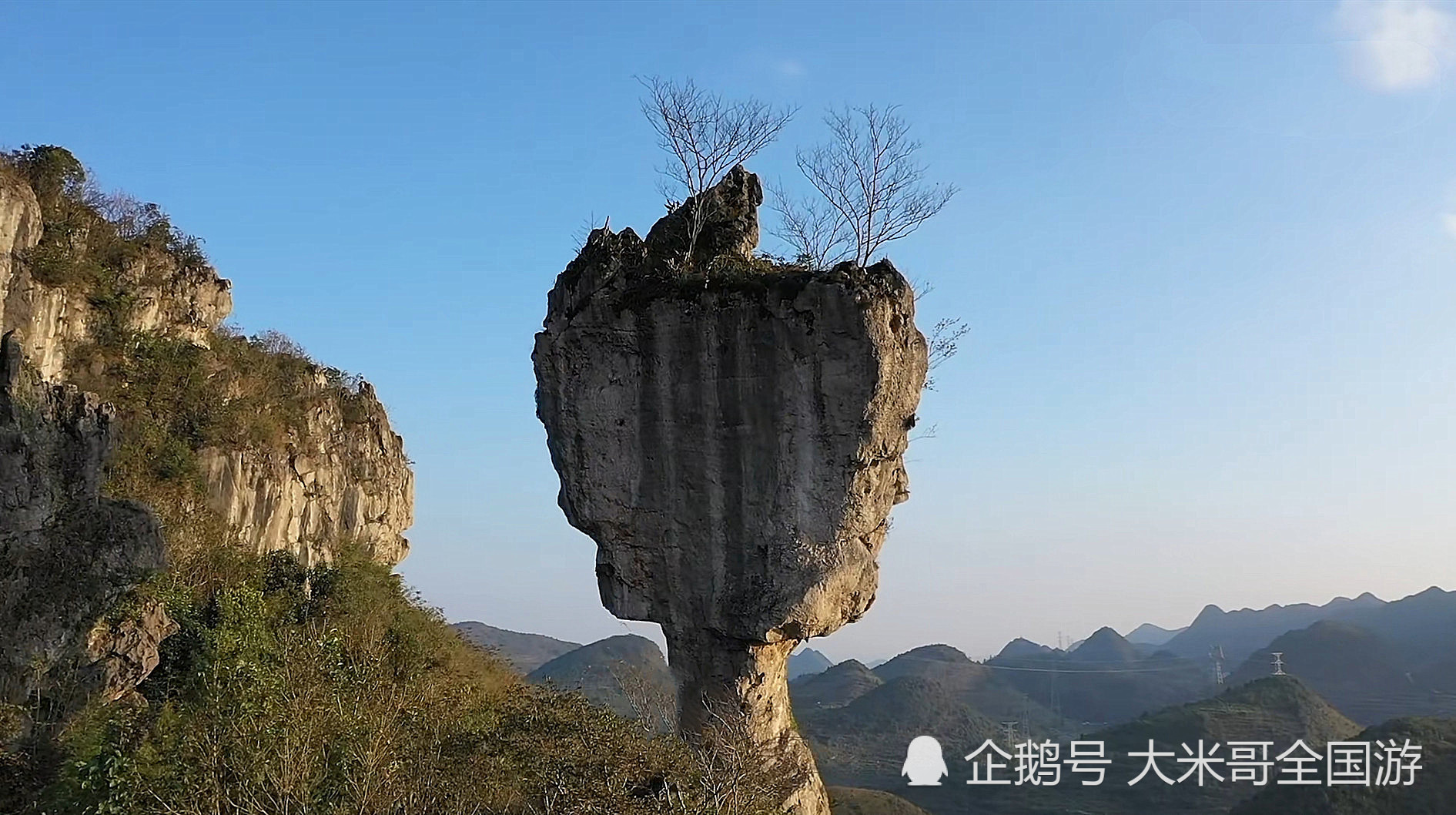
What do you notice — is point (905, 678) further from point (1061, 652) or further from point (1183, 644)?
point (1183, 644)

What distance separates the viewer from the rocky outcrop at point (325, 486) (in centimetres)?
2597

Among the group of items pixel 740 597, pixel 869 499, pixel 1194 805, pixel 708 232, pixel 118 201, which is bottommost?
pixel 1194 805

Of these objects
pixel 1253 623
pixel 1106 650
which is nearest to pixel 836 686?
pixel 1106 650

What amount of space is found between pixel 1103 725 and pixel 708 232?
285 feet

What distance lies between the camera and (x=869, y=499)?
45.5 ft

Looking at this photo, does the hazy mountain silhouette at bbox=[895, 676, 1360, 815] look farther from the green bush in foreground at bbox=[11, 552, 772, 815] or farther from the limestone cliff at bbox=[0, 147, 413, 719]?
the green bush in foreground at bbox=[11, 552, 772, 815]

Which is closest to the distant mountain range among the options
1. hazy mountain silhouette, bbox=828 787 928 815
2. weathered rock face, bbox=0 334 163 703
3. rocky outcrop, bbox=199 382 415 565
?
rocky outcrop, bbox=199 382 415 565

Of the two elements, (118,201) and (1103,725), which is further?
(1103,725)

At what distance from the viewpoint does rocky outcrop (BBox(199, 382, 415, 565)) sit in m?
26.0

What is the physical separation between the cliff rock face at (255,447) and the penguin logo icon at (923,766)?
961 inches

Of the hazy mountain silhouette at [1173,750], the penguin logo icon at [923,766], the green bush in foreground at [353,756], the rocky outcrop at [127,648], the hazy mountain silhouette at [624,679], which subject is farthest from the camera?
the hazy mountain silhouette at [1173,750]

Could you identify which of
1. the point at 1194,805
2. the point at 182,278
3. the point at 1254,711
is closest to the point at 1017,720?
the point at 1254,711

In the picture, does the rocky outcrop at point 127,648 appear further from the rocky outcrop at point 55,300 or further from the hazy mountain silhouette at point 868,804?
the hazy mountain silhouette at point 868,804

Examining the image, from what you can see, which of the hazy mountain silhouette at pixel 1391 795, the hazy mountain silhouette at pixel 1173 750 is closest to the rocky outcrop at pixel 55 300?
the hazy mountain silhouette at pixel 1173 750
